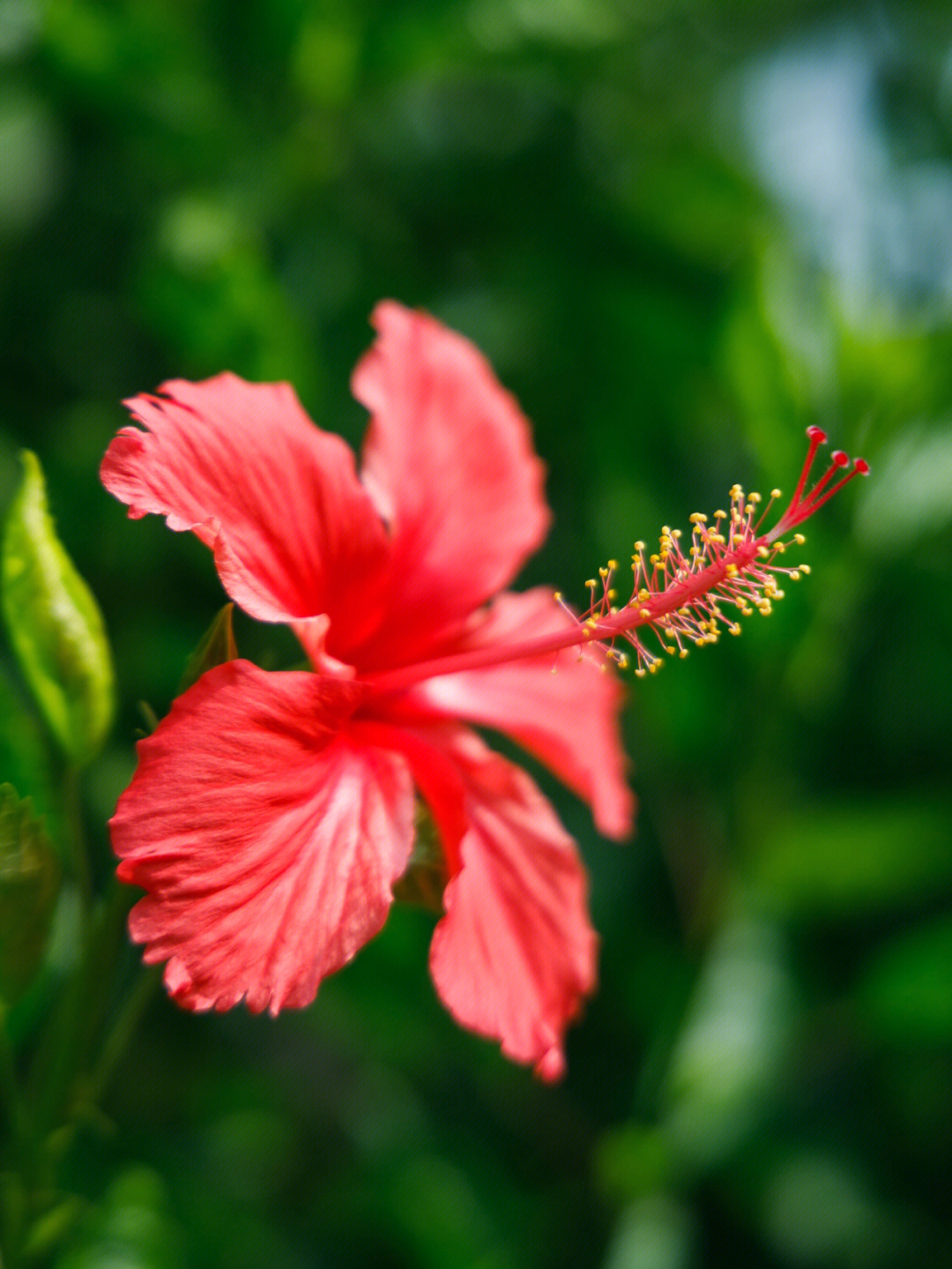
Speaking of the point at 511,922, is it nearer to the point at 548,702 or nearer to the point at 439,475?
the point at 548,702

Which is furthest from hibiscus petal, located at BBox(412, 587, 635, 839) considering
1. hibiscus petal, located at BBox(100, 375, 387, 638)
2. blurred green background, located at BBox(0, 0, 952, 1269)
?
blurred green background, located at BBox(0, 0, 952, 1269)

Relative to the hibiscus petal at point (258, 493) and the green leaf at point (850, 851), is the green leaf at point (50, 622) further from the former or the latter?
the green leaf at point (850, 851)

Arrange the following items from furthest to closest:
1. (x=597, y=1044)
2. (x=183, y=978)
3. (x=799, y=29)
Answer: (x=799, y=29), (x=597, y=1044), (x=183, y=978)

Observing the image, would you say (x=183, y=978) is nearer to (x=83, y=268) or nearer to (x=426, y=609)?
(x=426, y=609)

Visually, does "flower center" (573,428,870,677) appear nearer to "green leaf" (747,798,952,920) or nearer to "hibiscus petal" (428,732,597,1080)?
"hibiscus petal" (428,732,597,1080)

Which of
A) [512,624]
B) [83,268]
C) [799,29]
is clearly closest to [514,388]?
[83,268]
